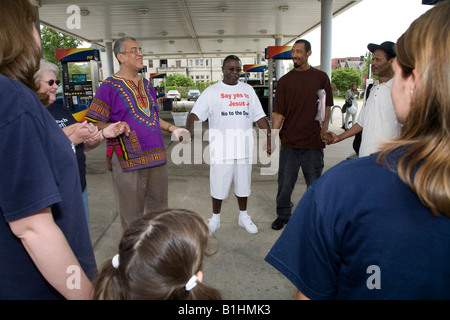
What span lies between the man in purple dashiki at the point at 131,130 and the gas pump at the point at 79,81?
34.4ft

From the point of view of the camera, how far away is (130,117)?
8.88ft

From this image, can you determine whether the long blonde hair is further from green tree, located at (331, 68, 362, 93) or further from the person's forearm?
green tree, located at (331, 68, 362, 93)

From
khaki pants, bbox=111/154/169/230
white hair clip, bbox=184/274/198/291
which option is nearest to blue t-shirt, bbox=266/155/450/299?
white hair clip, bbox=184/274/198/291

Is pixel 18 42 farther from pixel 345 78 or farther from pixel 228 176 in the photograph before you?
pixel 345 78

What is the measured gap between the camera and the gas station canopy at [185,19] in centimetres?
1266

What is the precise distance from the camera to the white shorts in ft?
12.0

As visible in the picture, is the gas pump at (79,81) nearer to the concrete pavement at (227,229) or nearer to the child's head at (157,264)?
the concrete pavement at (227,229)

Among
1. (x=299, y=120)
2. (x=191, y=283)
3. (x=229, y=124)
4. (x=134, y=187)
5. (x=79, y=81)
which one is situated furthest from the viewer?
(x=79, y=81)

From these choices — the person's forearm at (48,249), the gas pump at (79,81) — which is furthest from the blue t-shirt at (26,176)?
the gas pump at (79,81)

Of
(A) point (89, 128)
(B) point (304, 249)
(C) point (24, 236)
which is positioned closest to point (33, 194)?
(C) point (24, 236)

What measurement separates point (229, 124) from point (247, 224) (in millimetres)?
1177

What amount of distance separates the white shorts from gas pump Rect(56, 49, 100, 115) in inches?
402

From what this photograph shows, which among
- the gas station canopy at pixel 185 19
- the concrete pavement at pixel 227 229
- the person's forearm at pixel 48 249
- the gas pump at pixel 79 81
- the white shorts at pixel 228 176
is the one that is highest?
the gas station canopy at pixel 185 19

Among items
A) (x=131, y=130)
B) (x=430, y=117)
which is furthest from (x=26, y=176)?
(x=131, y=130)
